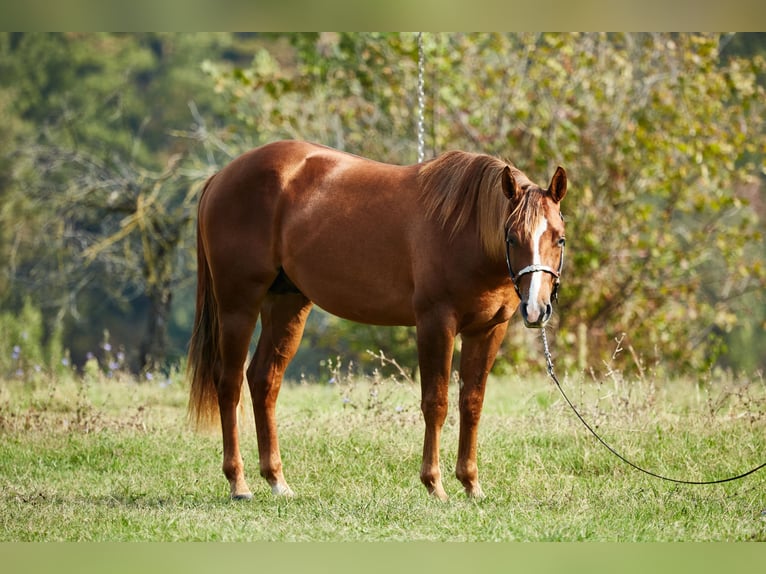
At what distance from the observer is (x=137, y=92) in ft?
87.4

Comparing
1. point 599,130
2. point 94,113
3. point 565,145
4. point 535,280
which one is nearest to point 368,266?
point 535,280

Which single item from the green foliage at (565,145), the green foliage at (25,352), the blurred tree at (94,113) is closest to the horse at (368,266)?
the green foliage at (25,352)

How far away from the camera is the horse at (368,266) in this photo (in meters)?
5.07

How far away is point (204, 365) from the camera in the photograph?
6035mm

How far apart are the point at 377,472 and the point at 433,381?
1.00 meters

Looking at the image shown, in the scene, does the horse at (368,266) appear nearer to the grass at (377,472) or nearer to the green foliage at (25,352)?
the grass at (377,472)

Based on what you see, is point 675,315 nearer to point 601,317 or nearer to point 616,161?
point 601,317

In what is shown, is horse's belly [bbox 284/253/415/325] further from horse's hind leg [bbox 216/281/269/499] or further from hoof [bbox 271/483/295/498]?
hoof [bbox 271/483/295/498]

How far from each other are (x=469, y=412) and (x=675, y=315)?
6960 mm

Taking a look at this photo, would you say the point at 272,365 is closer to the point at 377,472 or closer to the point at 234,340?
the point at 234,340

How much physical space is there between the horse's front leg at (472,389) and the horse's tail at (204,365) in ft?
4.94

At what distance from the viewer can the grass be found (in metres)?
4.79

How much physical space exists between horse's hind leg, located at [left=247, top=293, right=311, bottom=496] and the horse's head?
5.45 ft

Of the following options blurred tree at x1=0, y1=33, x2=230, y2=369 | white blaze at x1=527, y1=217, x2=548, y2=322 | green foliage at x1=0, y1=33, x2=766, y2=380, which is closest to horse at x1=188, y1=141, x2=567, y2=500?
white blaze at x1=527, y1=217, x2=548, y2=322
